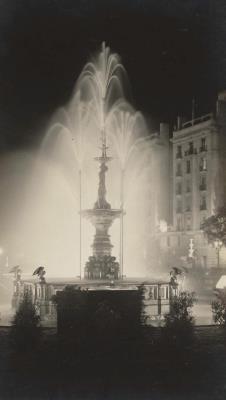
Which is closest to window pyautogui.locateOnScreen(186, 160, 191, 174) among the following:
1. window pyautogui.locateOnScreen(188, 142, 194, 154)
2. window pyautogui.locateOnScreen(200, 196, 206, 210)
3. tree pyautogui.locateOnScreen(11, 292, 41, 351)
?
window pyautogui.locateOnScreen(188, 142, 194, 154)

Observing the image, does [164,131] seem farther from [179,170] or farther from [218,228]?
[218,228]

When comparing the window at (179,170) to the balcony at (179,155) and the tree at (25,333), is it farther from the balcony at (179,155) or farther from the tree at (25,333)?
the tree at (25,333)

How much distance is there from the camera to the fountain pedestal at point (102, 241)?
27.5 metres

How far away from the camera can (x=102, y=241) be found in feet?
92.7

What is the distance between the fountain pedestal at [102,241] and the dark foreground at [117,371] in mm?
13089

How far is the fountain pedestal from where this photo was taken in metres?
27.5

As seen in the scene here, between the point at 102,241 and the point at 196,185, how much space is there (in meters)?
48.8

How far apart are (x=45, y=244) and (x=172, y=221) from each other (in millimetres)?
21017

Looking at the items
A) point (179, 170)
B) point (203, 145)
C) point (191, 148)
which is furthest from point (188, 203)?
point (203, 145)

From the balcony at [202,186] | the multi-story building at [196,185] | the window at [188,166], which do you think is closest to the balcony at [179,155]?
the multi-story building at [196,185]

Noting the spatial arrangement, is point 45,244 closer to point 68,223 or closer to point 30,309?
point 68,223

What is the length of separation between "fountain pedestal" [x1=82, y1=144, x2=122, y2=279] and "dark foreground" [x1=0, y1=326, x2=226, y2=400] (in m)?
13.1

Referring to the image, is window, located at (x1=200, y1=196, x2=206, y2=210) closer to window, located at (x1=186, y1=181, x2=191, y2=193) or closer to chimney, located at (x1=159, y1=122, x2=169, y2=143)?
window, located at (x1=186, y1=181, x2=191, y2=193)

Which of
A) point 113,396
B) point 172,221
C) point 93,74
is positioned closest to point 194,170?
point 172,221
